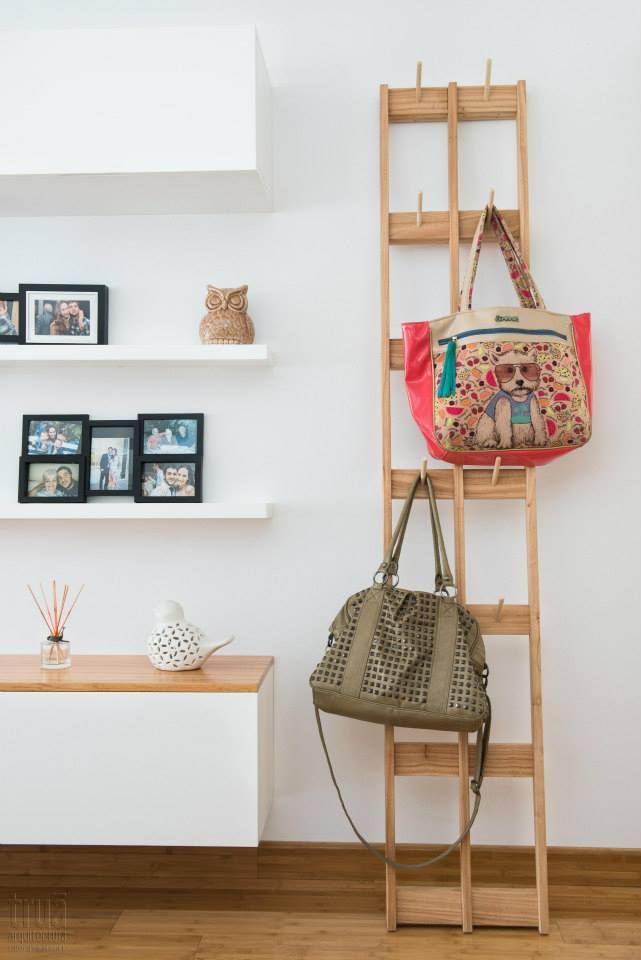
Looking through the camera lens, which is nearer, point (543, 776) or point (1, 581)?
point (543, 776)

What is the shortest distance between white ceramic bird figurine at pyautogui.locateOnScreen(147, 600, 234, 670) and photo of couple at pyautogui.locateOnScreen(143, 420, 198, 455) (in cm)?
42

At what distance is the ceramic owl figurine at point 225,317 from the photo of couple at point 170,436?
24 centimetres

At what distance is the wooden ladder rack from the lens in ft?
6.99

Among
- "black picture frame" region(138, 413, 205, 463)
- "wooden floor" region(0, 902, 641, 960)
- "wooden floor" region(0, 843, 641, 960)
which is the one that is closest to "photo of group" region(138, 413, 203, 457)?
"black picture frame" region(138, 413, 205, 463)

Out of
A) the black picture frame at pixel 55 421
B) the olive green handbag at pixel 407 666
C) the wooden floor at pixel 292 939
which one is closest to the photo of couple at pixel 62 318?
the black picture frame at pixel 55 421

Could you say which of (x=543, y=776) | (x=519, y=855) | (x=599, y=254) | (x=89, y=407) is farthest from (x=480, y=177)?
(x=519, y=855)

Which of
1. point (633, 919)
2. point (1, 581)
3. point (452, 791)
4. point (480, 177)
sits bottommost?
point (633, 919)

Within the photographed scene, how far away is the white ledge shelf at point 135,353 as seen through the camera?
Result: 7.17ft

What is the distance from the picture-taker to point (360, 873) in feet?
7.56

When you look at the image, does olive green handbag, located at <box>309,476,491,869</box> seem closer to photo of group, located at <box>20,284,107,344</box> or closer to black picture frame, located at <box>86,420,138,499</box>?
black picture frame, located at <box>86,420,138,499</box>

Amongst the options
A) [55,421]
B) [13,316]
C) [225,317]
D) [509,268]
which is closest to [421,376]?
[509,268]

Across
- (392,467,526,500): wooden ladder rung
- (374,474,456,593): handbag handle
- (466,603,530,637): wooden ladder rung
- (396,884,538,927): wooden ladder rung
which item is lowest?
(396,884,538,927): wooden ladder rung

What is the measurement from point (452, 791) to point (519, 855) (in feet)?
0.76

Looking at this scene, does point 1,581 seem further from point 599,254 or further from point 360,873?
point 599,254
